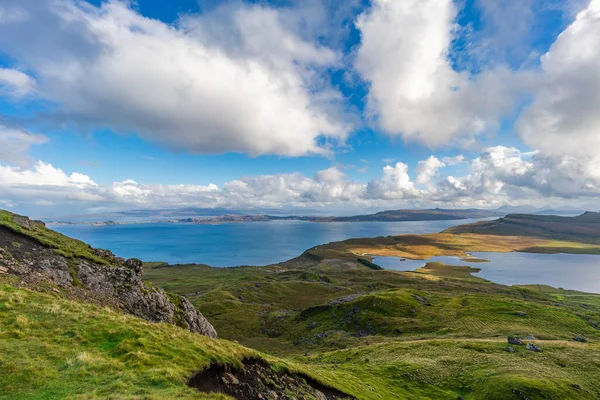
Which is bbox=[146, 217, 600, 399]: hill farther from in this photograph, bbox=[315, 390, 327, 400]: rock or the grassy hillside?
the grassy hillside

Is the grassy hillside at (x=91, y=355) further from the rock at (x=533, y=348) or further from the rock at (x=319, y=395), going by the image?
the rock at (x=533, y=348)

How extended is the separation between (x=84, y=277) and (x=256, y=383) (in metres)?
29.6

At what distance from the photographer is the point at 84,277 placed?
36.2 m

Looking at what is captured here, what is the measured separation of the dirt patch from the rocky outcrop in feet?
74.2

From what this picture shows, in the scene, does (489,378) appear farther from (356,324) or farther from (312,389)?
A: (356,324)

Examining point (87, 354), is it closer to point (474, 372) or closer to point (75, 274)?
point (75, 274)

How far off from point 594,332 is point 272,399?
3871 inches

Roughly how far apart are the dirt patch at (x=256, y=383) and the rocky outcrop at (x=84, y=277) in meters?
22.6

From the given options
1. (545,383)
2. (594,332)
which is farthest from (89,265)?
(594,332)

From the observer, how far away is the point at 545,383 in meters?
33.5

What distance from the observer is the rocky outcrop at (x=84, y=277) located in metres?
31.8

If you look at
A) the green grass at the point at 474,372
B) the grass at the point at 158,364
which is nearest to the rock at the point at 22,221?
the grass at the point at 158,364

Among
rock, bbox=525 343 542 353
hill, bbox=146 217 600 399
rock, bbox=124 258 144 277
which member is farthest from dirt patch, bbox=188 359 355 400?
rock, bbox=525 343 542 353

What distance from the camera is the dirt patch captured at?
1771 cm
